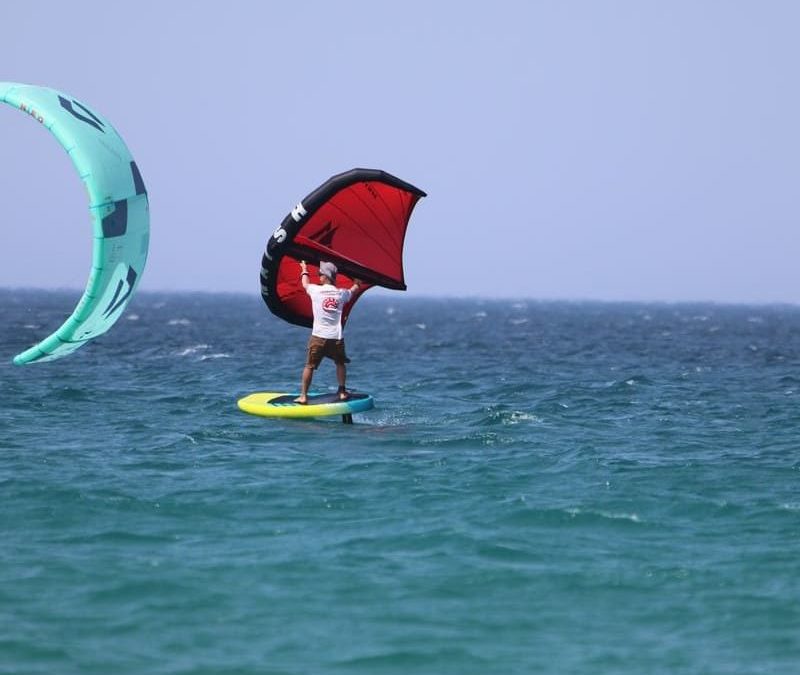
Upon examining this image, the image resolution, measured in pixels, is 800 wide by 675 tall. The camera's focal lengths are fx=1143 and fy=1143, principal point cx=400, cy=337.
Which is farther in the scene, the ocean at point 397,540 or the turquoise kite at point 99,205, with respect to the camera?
the turquoise kite at point 99,205

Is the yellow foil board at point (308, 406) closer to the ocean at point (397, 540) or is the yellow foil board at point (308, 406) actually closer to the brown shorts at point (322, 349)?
the ocean at point (397, 540)

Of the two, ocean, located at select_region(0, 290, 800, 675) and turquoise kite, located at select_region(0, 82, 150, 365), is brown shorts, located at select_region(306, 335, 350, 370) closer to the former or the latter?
ocean, located at select_region(0, 290, 800, 675)

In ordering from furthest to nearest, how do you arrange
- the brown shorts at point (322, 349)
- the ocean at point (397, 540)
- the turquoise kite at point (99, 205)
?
the brown shorts at point (322, 349)
the turquoise kite at point (99, 205)
the ocean at point (397, 540)

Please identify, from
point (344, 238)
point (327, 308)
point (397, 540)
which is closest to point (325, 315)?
point (327, 308)

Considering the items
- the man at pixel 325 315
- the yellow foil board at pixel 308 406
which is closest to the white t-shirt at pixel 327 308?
the man at pixel 325 315

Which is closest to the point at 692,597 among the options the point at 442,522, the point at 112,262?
the point at 442,522

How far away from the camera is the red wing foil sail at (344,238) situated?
62.1ft

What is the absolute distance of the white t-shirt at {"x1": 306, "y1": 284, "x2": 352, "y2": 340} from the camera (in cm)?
1855

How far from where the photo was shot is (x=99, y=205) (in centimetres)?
1675

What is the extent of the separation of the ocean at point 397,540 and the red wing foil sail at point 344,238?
247 cm

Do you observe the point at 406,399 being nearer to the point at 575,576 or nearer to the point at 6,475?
the point at 6,475

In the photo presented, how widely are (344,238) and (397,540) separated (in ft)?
31.1

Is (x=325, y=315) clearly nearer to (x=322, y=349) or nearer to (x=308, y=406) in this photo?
(x=322, y=349)

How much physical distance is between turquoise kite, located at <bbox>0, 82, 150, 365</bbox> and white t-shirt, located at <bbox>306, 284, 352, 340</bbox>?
2.84 meters
